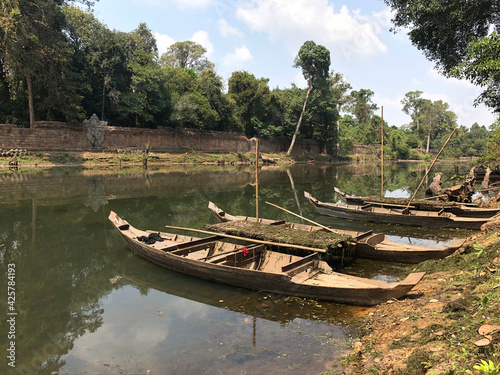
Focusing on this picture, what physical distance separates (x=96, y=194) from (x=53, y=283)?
1235 cm

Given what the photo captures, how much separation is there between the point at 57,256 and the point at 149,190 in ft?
39.4

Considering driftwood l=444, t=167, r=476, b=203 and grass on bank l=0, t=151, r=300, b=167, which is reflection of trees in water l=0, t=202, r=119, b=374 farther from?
grass on bank l=0, t=151, r=300, b=167

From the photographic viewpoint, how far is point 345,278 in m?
6.68

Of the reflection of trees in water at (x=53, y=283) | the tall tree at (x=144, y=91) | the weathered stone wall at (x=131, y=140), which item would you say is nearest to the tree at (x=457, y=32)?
the reflection of trees in water at (x=53, y=283)

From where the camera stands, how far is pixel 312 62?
52344mm

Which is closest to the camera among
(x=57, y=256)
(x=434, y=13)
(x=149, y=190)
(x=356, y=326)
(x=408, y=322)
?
(x=408, y=322)

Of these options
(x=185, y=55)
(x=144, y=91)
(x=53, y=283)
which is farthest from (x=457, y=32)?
(x=185, y=55)

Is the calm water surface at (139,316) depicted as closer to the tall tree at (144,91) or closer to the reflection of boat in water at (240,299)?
the reflection of boat in water at (240,299)

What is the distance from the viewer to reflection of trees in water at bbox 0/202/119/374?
5.50m

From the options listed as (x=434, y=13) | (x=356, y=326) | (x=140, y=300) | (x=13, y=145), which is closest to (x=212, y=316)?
(x=140, y=300)

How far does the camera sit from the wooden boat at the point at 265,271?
239 inches

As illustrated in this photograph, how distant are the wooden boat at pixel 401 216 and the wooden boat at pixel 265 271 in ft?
22.8

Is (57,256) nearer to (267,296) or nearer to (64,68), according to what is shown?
(267,296)

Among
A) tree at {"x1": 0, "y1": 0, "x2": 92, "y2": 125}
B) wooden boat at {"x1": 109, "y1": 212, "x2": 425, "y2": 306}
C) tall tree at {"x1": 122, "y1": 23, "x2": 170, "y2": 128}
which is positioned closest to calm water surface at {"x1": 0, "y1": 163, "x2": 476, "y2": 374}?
wooden boat at {"x1": 109, "y1": 212, "x2": 425, "y2": 306}
